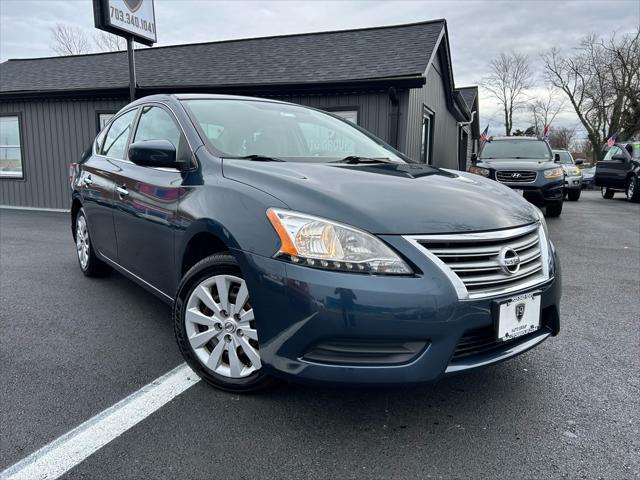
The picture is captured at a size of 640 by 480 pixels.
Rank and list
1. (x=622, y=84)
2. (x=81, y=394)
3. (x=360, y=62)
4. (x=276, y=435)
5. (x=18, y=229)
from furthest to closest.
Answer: (x=622, y=84)
(x=360, y=62)
(x=18, y=229)
(x=81, y=394)
(x=276, y=435)

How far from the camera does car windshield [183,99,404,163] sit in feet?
9.73

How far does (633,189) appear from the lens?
14.6m

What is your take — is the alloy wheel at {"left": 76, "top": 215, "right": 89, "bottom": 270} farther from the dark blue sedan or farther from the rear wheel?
the rear wheel

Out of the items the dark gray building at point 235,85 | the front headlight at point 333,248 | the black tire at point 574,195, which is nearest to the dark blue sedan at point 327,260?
the front headlight at point 333,248

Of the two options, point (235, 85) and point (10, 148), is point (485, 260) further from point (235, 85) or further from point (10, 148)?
point (10, 148)

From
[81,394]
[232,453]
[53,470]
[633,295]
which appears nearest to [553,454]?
[232,453]

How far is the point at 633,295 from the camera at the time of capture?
4445mm

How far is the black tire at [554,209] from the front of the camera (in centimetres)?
993

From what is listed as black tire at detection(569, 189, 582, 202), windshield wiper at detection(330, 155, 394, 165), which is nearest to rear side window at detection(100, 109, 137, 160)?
windshield wiper at detection(330, 155, 394, 165)

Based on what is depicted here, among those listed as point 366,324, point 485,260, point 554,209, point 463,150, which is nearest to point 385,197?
point 485,260

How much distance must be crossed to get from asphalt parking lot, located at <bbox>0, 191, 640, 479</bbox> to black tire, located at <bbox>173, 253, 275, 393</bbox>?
85 mm

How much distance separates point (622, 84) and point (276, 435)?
4491 cm

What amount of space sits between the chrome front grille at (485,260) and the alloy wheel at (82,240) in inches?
146

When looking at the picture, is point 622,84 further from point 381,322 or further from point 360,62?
point 381,322
